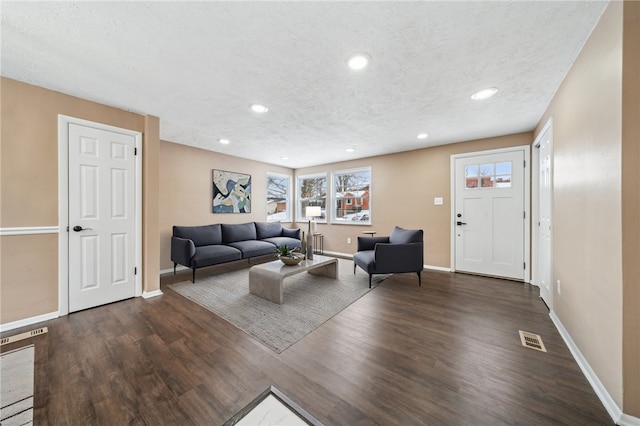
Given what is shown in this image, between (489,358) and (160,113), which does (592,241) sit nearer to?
(489,358)

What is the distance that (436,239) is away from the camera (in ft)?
14.5

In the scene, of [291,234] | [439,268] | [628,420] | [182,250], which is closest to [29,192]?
[182,250]

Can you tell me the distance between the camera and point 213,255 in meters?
3.83

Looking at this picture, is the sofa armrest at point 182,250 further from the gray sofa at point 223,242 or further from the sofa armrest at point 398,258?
the sofa armrest at point 398,258

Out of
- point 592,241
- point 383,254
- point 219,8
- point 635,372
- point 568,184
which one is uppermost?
point 219,8

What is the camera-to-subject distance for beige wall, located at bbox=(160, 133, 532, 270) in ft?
13.8

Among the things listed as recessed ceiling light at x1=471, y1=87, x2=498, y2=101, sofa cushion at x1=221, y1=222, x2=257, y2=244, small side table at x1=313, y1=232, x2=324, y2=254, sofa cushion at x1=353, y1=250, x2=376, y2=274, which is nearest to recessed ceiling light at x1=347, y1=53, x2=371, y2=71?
recessed ceiling light at x1=471, y1=87, x2=498, y2=101

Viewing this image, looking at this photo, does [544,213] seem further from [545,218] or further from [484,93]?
[484,93]

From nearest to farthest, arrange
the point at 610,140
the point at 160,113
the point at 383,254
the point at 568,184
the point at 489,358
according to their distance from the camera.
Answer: the point at 610,140 → the point at 489,358 → the point at 568,184 → the point at 160,113 → the point at 383,254

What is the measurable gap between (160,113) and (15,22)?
1.44 metres

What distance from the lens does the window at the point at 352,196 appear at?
5.48 m

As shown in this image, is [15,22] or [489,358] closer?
[15,22]

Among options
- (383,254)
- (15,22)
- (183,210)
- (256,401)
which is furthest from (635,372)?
(183,210)

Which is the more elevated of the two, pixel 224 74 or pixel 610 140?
pixel 224 74
